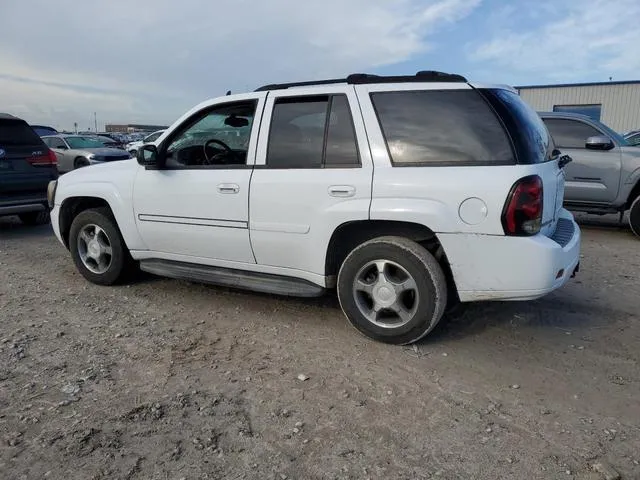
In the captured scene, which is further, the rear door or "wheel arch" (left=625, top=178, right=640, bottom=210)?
"wheel arch" (left=625, top=178, right=640, bottom=210)

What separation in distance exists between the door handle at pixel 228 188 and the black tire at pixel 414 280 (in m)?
1.07

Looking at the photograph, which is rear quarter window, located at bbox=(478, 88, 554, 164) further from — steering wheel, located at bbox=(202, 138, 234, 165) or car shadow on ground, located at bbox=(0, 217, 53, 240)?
car shadow on ground, located at bbox=(0, 217, 53, 240)

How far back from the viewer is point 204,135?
471 cm

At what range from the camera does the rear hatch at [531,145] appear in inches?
137

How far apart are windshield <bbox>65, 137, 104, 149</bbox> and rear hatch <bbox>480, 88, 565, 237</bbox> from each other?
16.1 metres

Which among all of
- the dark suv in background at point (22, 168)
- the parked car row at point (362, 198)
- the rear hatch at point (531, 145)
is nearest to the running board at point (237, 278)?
the parked car row at point (362, 198)

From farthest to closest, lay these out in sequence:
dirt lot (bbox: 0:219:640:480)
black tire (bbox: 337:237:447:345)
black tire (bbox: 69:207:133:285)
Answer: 1. black tire (bbox: 69:207:133:285)
2. black tire (bbox: 337:237:447:345)
3. dirt lot (bbox: 0:219:640:480)

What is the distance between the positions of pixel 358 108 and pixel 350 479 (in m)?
2.52

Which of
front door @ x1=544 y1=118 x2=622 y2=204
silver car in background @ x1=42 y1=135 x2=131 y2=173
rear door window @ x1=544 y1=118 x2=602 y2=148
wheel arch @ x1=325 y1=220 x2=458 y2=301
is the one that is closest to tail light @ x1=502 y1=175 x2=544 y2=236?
wheel arch @ x1=325 y1=220 x2=458 y2=301

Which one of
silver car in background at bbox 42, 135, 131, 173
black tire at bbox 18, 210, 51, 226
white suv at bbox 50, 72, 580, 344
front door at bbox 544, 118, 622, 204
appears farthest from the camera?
silver car in background at bbox 42, 135, 131, 173

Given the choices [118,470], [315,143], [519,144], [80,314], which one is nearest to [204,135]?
[315,143]

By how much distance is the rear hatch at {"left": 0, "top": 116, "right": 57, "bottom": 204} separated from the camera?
7730mm

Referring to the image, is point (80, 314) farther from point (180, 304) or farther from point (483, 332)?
point (483, 332)

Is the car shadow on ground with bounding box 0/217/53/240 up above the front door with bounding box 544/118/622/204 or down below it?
below
